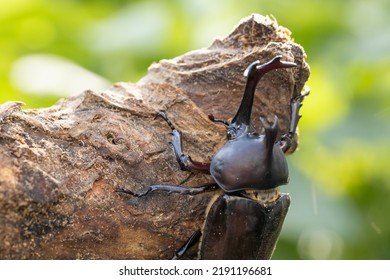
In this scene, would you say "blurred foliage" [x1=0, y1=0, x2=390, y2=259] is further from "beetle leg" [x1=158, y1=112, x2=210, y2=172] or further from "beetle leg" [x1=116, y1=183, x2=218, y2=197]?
Result: "beetle leg" [x1=116, y1=183, x2=218, y2=197]

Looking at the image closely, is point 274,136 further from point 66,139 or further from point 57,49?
point 57,49

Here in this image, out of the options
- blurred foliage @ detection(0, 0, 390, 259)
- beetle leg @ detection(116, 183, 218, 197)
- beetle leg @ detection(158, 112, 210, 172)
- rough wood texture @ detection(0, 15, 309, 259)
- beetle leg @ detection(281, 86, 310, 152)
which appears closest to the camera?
rough wood texture @ detection(0, 15, 309, 259)

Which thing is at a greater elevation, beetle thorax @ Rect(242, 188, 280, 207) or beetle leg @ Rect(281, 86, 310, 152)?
beetle leg @ Rect(281, 86, 310, 152)

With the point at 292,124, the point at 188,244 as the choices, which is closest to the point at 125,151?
the point at 188,244

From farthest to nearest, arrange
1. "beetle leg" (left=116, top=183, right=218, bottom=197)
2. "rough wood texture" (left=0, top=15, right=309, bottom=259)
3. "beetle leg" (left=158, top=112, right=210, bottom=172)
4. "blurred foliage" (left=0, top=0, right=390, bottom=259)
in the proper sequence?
"blurred foliage" (left=0, top=0, right=390, bottom=259)
"beetle leg" (left=158, top=112, right=210, bottom=172)
"beetle leg" (left=116, top=183, right=218, bottom=197)
"rough wood texture" (left=0, top=15, right=309, bottom=259)

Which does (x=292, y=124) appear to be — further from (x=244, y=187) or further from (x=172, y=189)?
(x=172, y=189)

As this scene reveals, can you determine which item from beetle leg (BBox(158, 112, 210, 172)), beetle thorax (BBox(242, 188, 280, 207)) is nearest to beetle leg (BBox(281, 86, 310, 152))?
beetle thorax (BBox(242, 188, 280, 207))
